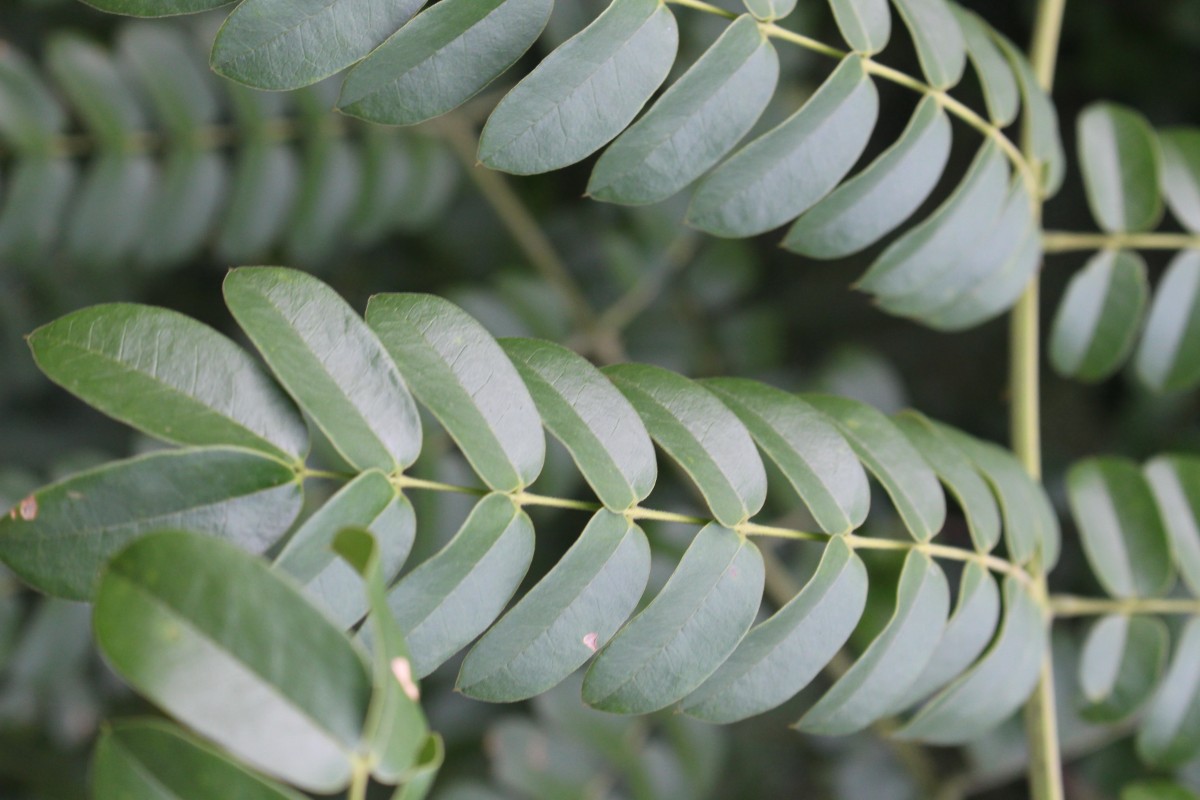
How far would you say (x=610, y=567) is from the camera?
57cm

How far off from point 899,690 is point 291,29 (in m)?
0.54

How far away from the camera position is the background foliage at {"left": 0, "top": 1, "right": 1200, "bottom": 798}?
1204 mm

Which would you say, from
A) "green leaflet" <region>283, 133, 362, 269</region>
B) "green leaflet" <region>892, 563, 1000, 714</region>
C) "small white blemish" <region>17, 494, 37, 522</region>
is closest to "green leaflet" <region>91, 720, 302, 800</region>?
"small white blemish" <region>17, 494, 37, 522</region>

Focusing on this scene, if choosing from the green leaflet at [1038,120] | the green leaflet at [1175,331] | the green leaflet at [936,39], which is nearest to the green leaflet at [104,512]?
the green leaflet at [936,39]

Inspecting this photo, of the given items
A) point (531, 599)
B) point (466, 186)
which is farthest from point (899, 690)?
point (466, 186)

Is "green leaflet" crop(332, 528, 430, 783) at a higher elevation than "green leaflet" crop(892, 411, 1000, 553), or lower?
higher

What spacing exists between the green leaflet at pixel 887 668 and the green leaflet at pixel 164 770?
0.37m

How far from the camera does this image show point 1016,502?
0.80 m

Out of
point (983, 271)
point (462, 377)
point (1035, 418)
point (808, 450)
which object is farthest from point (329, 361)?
point (1035, 418)

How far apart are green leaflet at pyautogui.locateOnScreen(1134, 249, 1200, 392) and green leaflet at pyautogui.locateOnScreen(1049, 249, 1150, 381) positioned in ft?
0.13

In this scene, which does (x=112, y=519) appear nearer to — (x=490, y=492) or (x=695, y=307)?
(x=490, y=492)

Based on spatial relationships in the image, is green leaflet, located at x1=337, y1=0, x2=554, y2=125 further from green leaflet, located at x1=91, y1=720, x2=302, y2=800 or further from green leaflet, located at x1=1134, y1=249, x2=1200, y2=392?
green leaflet, located at x1=1134, y1=249, x2=1200, y2=392

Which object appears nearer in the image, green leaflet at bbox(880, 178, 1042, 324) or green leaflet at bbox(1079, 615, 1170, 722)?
green leaflet at bbox(880, 178, 1042, 324)

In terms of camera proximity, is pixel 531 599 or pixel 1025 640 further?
pixel 1025 640
